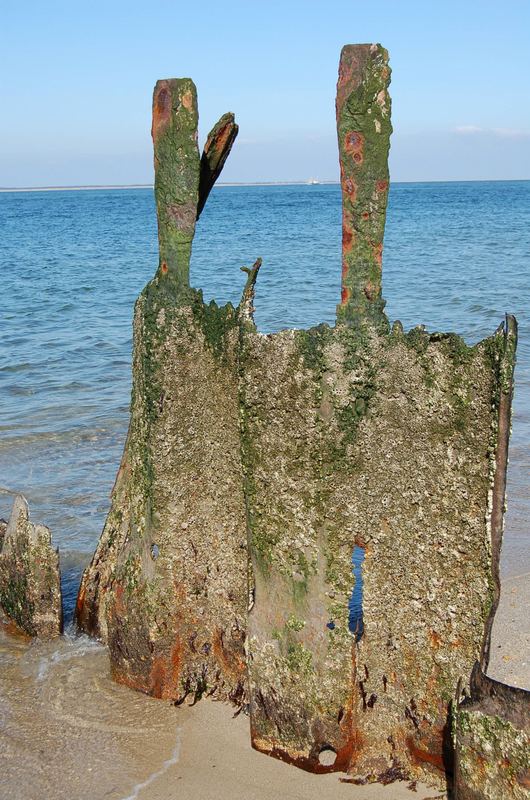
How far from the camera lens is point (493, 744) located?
3.56 metres

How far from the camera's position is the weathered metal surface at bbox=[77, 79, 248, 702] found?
4660 mm

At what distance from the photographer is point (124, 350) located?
1565 cm

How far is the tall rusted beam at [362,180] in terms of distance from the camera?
12.7 feet

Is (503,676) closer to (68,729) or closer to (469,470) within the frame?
(469,470)

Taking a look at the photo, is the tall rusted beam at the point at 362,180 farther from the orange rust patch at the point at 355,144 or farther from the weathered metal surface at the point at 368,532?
the weathered metal surface at the point at 368,532

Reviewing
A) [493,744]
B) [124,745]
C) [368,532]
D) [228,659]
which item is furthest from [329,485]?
[124,745]

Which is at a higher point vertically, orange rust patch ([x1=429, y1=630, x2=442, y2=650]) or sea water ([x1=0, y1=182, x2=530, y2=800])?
orange rust patch ([x1=429, y1=630, x2=442, y2=650])

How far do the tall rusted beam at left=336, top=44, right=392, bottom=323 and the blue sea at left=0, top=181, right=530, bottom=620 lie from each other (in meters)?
3.70

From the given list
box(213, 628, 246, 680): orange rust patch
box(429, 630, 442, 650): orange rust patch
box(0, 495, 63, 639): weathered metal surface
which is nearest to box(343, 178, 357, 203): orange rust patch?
box(429, 630, 442, 650): orange rust patch

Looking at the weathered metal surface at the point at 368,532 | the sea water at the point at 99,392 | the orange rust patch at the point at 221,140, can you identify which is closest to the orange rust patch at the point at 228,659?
the sea water at the point at 99,392

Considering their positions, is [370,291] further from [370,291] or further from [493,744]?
[493,744]

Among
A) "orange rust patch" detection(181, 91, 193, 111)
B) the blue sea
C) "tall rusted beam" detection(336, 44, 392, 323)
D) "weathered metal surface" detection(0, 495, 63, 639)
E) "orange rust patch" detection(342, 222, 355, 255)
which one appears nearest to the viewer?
"tall rusted beam" detection(336, 44, 392, 323)

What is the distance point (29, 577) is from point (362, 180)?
335 centimetres

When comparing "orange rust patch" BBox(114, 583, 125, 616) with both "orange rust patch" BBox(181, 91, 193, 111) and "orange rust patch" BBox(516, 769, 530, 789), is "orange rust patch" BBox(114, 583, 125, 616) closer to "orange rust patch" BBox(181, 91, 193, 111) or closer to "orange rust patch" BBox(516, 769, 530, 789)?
"orange rust patch" BBox(516, 769, 530, 789)
